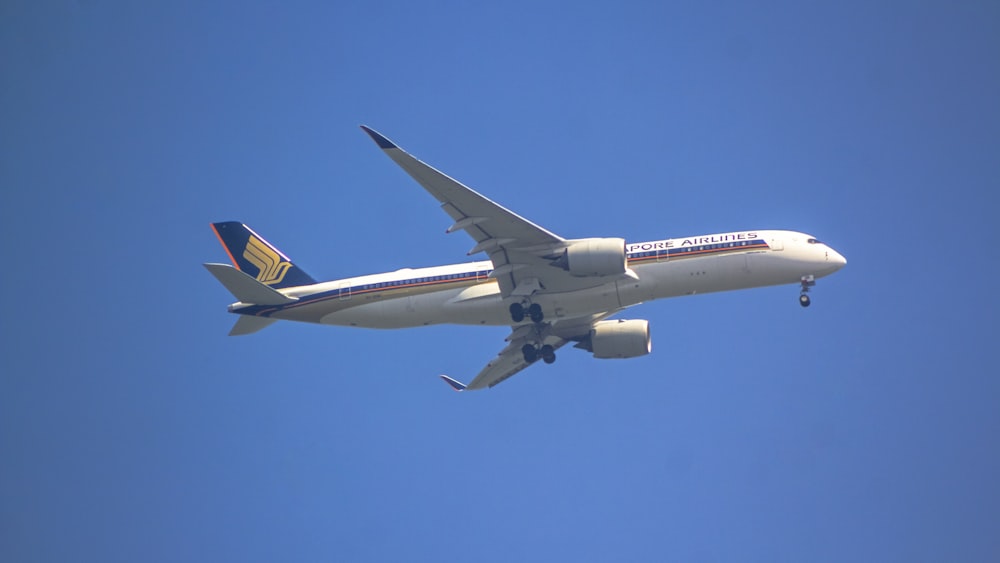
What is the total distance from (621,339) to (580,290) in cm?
690

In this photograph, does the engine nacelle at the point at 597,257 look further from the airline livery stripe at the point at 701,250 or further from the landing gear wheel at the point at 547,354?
the landing gear wheel at the point at 547,354

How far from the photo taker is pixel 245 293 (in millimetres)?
52312

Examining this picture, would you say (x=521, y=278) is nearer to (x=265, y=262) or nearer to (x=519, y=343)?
(x=519, y=343)

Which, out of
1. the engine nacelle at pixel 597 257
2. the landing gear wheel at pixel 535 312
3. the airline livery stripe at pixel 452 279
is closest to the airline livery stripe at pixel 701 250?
the airline livery stripe at pixel 452 279

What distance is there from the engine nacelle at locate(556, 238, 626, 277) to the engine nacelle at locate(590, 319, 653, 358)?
8434mm

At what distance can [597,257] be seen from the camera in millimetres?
48000

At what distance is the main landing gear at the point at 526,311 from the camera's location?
50969mm

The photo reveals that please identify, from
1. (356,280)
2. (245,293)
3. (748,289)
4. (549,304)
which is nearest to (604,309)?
(549,304)

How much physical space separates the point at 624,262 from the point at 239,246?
19735mm

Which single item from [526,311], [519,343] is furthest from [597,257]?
[519,343]

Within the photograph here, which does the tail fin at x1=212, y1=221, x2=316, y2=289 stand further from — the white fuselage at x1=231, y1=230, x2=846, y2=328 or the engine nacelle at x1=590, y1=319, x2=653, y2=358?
the engine nacelle at x1=590, y1=319, x2=653, y2=358

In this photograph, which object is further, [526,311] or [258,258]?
[258,258]

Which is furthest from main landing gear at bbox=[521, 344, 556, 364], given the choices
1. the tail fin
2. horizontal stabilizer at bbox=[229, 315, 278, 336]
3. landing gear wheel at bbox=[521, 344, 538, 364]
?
horizontal stabilizer at bbox=[229, 315, 278, 336]

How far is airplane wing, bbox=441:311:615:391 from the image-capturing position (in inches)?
2232
